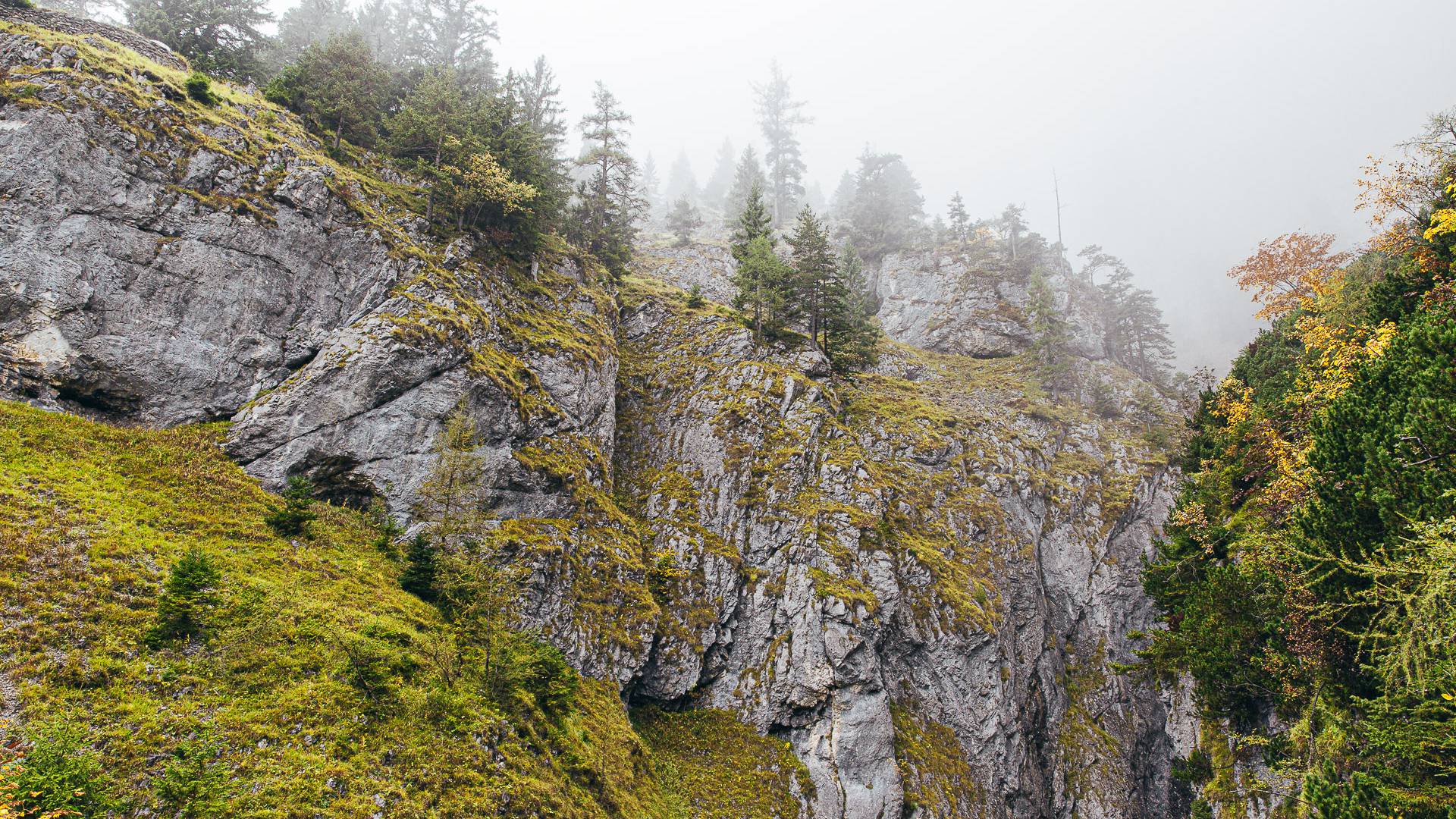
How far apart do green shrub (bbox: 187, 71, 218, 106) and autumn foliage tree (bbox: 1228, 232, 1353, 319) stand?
167 ft

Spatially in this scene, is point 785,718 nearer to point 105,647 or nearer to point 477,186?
point 105,647

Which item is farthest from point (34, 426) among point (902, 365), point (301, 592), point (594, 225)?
point (902, 365)

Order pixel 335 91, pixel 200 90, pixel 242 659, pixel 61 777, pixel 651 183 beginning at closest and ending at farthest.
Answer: pixel 61 777
pixel 242 659
pixel 200 90
pixel 335 91
pixel 651 183

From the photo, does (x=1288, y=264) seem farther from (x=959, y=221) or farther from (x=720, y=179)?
(x=720, y=179)

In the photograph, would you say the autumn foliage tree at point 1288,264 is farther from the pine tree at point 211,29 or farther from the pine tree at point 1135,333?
the pine tree at point 211,29

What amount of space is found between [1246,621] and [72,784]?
28.2 m

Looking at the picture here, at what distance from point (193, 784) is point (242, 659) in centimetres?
313

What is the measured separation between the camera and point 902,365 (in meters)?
45.0

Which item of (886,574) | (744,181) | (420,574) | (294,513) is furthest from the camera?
(744,181)

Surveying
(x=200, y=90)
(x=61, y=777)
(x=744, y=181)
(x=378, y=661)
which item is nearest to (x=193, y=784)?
(x=61, y=777)

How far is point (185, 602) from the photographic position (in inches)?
429

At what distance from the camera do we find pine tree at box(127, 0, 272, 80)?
29.0 meters

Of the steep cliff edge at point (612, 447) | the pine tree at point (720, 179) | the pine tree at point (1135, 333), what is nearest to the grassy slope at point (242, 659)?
the steep cliff edge at point (612, 447)

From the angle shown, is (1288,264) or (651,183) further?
(651,183)
